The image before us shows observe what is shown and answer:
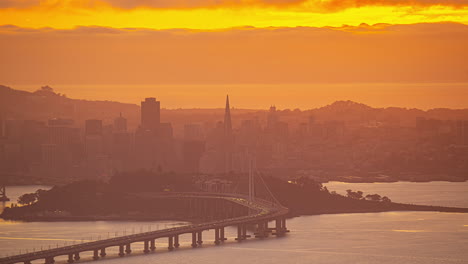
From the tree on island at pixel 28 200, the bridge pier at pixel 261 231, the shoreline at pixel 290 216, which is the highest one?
the tree on island at pixel 28 200

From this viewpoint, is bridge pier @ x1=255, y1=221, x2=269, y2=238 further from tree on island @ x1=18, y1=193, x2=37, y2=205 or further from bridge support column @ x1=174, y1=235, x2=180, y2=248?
tree on island @ x1=18, y1=193, x2=37, y2=205

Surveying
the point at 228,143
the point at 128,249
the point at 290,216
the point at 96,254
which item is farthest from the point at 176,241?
the point at 228,143

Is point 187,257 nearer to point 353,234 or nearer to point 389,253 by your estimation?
point 389,253

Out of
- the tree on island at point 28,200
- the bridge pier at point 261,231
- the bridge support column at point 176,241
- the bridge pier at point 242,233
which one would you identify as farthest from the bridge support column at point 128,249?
the tree on island at point 28,200

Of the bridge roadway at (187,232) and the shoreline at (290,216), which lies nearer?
the bridge roadway at (187,232)

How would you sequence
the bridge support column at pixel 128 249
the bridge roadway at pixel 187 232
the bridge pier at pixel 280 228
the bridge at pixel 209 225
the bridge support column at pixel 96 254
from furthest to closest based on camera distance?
the bridge pier at pixel 280 228 → the bridge support column at pixel 128 249 → the bridge support column at pixel 96 254 → the bridge at pixel 209 225 → the bridge roadway at pixel 187 232

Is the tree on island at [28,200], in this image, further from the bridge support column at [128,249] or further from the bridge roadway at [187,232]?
the bridge support column at [128,249]

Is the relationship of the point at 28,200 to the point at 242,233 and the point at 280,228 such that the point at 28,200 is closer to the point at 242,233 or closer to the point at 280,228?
the point at 242,233

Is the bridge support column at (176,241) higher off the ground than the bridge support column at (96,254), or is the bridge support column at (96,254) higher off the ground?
the bridge support column at (176,241)
